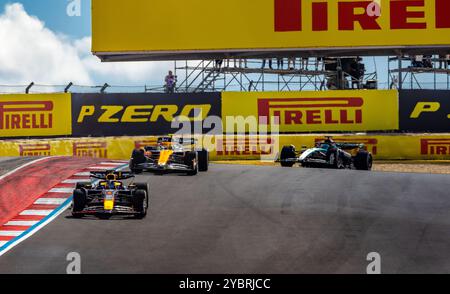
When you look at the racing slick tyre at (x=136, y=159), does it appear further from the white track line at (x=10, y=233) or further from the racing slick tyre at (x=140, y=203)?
the white track line at (x=10, y=233)

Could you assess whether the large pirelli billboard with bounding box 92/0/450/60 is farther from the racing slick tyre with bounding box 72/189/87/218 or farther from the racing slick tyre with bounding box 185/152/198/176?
the racing slick tyre with bounding box 72/189/87/218

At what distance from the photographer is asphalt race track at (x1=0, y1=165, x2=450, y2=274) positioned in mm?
8375

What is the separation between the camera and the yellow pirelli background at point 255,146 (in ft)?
75.6

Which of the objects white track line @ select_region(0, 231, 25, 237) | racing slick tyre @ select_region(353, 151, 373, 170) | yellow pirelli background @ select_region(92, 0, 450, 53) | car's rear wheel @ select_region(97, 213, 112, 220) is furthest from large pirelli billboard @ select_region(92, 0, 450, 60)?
white track line @ select_region(0, 231, 25, 237)

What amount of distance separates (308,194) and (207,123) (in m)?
10.9

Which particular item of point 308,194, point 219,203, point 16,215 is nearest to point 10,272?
point 16,215

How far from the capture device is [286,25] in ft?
87.8

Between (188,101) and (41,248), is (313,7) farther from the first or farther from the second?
(41,248)

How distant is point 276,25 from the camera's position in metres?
26.7

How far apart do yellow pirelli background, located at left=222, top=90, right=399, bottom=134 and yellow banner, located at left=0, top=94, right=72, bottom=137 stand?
6.35m

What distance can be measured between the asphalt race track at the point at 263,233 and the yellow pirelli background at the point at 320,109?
363 inches

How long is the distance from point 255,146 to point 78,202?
12.2 meters

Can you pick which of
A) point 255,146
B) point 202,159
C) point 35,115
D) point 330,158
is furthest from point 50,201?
point 35,115
